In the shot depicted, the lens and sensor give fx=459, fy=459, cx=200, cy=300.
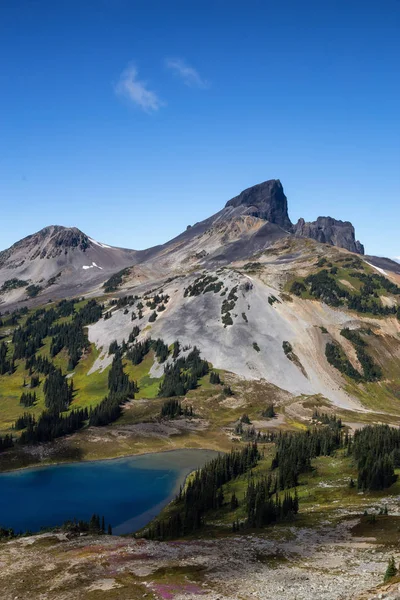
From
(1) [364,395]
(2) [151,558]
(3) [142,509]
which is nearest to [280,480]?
(3) [142,509]

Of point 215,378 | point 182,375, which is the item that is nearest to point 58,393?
point 182,375

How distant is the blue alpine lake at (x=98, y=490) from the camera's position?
87.2 meters

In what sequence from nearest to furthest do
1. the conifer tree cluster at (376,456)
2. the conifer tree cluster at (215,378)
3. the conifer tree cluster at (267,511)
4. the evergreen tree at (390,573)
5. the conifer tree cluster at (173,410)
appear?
the evergreen tree at (390,573)
the conifer tree cluster at (267,511)
the conifer tree cluster at (376,456)
the conifer tree cluster at (173,410)
the conifer tree cluster at (215,378)

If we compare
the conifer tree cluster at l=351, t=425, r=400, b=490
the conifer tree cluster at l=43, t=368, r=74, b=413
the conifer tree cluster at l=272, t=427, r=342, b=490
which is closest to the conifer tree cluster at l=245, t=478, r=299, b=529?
the conifer tree cluster at l=351, t=425, r=400, b=490

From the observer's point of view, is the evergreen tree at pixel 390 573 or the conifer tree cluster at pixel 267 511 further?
the conifer tree cluster at pixel 267 511

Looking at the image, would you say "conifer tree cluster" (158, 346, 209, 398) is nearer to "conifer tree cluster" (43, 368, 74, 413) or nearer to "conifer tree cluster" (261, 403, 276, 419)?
"conifer tree cluster" (261, 403, 276, 419)

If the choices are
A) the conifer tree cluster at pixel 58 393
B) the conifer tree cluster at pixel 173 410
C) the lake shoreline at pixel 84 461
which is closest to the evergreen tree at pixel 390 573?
the lake shoreline at pixel 84 461

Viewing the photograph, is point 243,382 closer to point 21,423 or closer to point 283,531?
point 21,423

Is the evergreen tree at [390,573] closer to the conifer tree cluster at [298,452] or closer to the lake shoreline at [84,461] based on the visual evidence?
the conifer tree cluster at [298,452]

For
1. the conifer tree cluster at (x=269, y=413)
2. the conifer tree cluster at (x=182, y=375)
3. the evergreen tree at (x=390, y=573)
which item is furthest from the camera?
the conifer tree cluster at (x=182, y=375)

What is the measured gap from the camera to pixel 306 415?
16300 cm

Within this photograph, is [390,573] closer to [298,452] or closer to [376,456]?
[376,456]

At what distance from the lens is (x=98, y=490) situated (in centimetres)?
10288

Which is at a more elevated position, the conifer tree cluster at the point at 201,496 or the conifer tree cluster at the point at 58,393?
the conifer tree cluster at the point at 58,393
